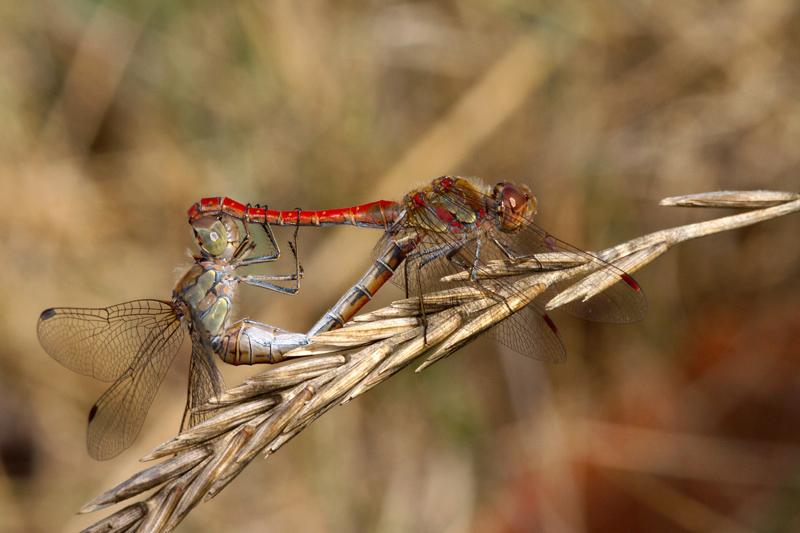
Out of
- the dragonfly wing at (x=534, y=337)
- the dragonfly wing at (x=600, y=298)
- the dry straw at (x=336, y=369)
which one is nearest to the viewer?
the dry straw at (x=336, y=369)

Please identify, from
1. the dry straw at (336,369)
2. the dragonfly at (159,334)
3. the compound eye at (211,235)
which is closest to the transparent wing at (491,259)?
the dry straw at (336,369)

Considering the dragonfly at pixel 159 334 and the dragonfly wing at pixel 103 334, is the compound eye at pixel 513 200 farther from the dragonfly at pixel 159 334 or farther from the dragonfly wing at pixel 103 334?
the dragonfly wing at pixel 103 334

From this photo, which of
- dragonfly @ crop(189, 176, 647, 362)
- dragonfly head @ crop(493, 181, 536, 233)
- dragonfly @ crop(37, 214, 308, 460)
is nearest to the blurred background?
dragonfly @ crop(189, 176, 647, 362)

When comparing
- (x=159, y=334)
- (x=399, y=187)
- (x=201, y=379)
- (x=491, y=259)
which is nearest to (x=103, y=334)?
(x=159, y=334)

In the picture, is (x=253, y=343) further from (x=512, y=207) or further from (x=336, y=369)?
(x=512, y=207)

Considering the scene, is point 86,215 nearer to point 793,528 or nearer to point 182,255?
point 182,255

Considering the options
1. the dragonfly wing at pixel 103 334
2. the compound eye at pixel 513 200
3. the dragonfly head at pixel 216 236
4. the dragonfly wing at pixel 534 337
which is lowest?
the dragonfly wing at pixel 534 337

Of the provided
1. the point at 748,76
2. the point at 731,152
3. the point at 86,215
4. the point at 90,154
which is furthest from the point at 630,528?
the point at 90,154
